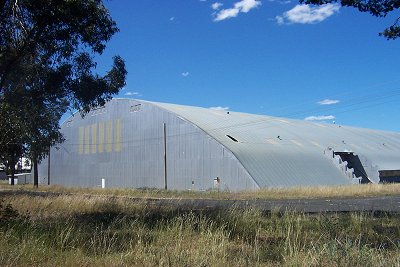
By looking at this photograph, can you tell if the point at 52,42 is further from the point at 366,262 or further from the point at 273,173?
the point at 273,173

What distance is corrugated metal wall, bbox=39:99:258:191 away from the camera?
2126 inches

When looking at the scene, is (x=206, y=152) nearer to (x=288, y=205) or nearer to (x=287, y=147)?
(x=287, y=147)

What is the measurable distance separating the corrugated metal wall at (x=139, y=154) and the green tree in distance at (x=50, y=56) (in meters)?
35.5

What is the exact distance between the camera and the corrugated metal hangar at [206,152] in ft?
176

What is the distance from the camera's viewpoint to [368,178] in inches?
2589

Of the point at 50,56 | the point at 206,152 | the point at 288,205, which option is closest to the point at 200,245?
the point at 50,56

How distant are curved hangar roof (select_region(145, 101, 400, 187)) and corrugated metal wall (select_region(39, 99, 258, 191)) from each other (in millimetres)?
1424

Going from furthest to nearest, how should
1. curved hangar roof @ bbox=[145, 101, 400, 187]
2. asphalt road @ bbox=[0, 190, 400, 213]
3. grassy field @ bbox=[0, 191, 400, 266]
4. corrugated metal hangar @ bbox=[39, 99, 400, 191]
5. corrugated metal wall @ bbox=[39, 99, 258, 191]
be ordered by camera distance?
corrugated metal wall @ bbox=[39, 99, 258, 191], corrugated metal hangar @ bbox=[39, 99, 400, 191], curved hangar roof @ bbox=[145, 101, 400, 187], asphalt road @ bbox=[0, 190, 400, 213], grassy field @ bbox=[0, 191, 400, 266]

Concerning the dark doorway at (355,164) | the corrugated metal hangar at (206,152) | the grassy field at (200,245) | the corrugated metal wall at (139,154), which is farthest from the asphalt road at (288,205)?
the dark doorway at (355,164)

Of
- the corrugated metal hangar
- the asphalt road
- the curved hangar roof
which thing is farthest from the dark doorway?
the asphalt road

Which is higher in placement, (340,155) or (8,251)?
(340,155)

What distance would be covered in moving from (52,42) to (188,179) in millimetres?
43544

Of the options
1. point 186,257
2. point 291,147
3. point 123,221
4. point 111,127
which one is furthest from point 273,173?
point 186,257

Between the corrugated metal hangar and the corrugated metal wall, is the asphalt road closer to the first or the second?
the corrugated metal hangar
